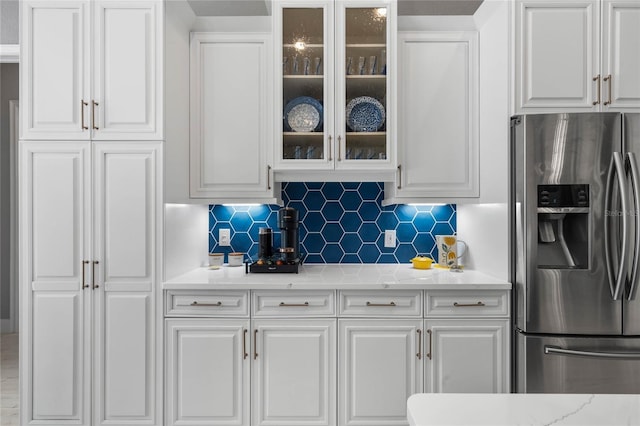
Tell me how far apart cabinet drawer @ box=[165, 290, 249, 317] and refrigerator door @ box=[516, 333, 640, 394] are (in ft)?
4.99

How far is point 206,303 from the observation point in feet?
7.11

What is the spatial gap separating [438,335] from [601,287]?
0.84 metres

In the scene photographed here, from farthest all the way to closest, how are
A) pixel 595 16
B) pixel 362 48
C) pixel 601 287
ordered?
pixel 362 48, pixel 595 16, pixel 601 287

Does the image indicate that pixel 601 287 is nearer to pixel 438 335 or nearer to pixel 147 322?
pixel 438 335

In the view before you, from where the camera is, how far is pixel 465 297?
2174 millimetres

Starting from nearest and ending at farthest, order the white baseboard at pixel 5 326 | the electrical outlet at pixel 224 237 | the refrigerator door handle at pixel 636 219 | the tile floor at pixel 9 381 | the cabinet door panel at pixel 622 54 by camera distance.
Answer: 1. the refrigerator door handle at pixel 636 219
2. the cabinet door panel at pixel 622 54
3. the tile floor at pixel 9 381
4. the electrical outlet at pixel 224 237
5. the white baseboard at pixel 5 326

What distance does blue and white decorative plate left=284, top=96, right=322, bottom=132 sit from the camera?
2432mm

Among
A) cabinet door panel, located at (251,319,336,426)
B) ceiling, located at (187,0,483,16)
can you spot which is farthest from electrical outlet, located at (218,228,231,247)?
ceiling, located at (187,0,483,16)

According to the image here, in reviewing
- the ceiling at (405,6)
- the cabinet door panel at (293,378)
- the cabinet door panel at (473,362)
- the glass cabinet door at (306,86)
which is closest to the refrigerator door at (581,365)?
the cabinet door panel at (473,362)

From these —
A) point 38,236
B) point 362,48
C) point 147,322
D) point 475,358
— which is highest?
point 362,48

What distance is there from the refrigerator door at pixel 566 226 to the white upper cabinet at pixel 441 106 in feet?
1.38

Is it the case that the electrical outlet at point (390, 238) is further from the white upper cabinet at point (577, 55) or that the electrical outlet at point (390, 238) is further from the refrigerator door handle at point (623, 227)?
the refrigerator door handle at point (623, 227)

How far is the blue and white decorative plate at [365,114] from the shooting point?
2428 millimetres

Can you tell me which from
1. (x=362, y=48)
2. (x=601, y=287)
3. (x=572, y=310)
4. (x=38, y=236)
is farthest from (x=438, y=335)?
(x=38, y=236)
